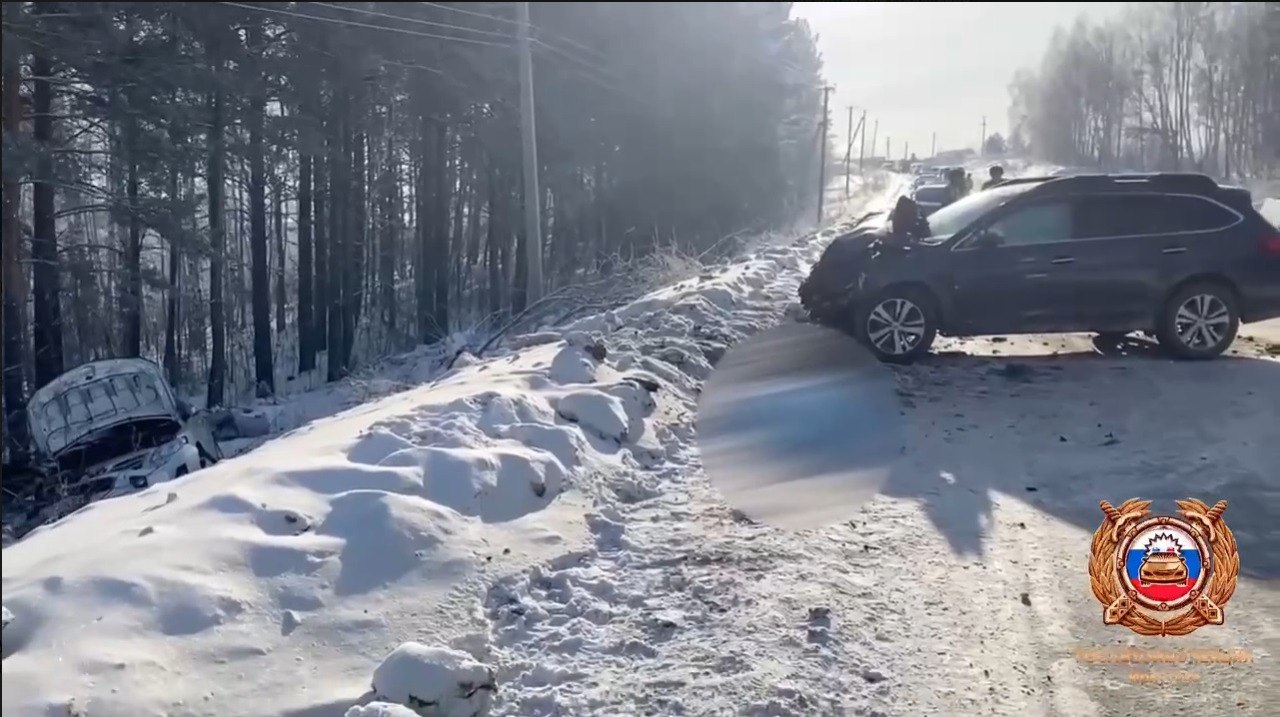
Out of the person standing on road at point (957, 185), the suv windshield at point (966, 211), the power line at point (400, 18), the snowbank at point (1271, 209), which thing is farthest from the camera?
the person standing on road at point (957, 185)

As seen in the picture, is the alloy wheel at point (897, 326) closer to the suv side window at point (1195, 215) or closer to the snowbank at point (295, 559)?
the suv side window at point (1195, 215)

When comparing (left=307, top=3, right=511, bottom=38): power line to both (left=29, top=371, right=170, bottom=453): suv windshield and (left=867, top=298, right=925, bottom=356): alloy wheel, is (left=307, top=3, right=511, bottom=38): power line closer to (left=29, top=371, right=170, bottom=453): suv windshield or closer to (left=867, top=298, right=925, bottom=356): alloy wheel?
(left=29, top=371, right=170, bottom=453): suv windshield

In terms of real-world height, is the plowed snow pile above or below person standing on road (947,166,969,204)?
below

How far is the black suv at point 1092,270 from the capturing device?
387 inches

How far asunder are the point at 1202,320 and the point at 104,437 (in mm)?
12540

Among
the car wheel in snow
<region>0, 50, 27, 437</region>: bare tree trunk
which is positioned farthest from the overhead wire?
the car wheel in snow

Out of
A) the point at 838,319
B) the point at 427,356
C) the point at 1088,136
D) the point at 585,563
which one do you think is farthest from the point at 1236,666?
Result: the point at 427,356

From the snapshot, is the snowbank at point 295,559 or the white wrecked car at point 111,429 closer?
the snowbank at point 295,559

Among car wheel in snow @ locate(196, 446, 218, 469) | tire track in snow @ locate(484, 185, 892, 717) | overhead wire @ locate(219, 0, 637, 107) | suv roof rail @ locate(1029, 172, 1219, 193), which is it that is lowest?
car wheel in snow @ locate(196, 446, 218, 469)

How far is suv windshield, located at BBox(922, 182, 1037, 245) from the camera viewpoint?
10305 mm

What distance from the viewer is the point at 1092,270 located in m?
9.93

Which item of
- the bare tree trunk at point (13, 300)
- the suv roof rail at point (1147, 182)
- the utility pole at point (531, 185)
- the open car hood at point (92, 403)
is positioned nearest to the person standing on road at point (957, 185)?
the utility pole at point (531, 185)

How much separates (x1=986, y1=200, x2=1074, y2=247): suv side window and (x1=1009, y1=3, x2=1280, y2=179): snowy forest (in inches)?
46.2

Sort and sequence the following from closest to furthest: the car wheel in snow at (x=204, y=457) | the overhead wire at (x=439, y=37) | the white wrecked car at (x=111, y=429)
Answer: the white wrecked car at (x=111, y=429) < the car wheel in snow at (x=204, y=457) < the overhead wire at (x=439, y=37)
